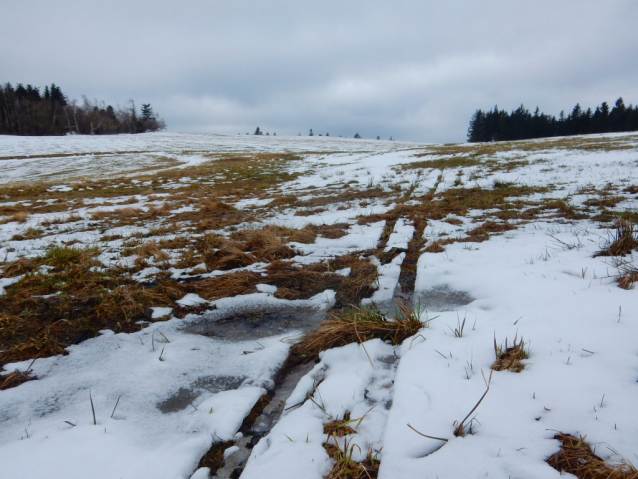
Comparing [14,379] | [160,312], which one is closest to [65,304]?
[160,312]

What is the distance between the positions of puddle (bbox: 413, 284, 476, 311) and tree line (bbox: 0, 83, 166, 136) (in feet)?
259

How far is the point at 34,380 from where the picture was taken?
2.09 meters

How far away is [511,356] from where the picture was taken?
1.89 metres

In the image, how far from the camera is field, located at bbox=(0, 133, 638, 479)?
1.45 m

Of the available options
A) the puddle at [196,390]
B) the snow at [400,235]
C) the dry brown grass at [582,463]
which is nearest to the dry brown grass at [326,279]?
the snow at [400,235]

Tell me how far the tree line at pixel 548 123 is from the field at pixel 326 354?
7926 centimetres

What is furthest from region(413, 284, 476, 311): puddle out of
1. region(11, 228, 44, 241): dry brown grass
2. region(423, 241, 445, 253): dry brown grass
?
region(11, 228, 44, 241): dry brown grass

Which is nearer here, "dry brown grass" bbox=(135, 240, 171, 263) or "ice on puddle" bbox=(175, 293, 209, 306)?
"ice on puddle" bbox=(175, 293, 209, 306)

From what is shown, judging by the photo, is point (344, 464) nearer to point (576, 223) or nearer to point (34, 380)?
point (34, 380)

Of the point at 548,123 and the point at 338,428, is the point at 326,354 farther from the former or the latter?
the point at 548,123

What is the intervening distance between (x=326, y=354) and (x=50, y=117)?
81546 mm

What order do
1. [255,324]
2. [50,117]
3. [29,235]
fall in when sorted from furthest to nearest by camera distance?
1. [50,117]
2. [29,235]
3. [255,324]

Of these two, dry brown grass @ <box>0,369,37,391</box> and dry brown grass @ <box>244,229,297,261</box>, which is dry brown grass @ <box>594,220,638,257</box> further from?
dry brown grass @ <box>0,369,37,391</box>

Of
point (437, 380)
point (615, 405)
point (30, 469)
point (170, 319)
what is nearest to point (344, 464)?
point (437, 380)
